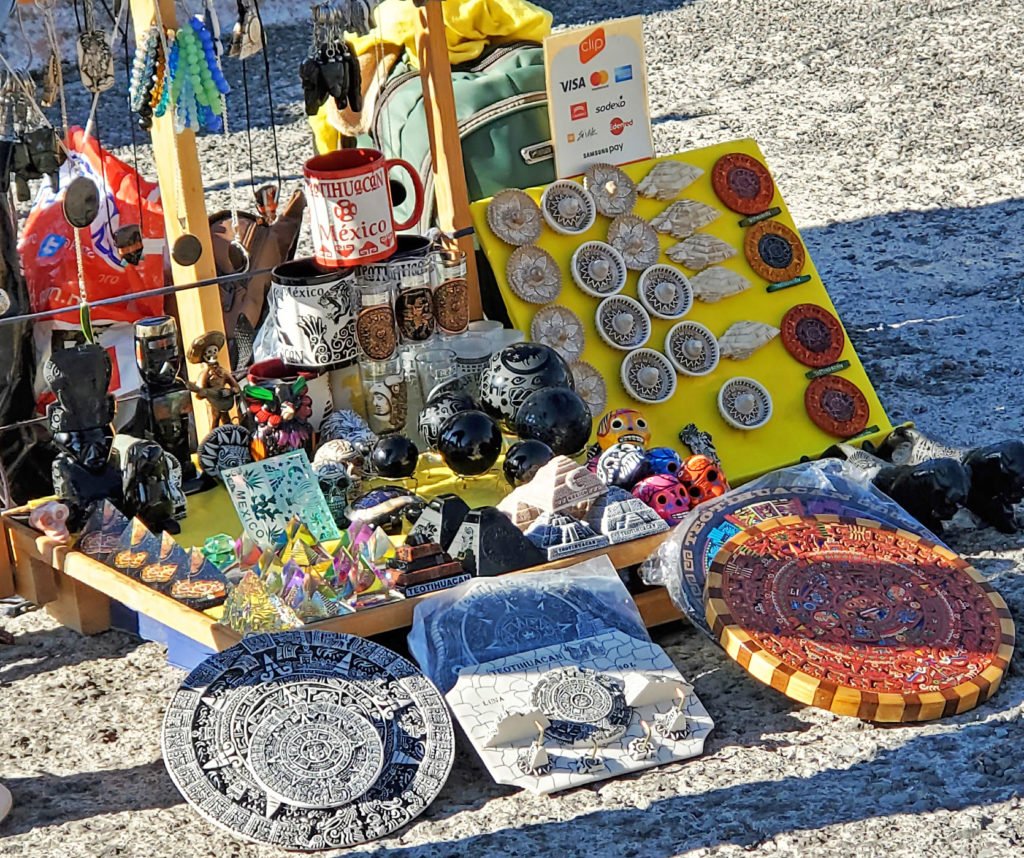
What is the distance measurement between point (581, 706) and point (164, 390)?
1226 mm

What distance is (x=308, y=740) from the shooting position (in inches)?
103

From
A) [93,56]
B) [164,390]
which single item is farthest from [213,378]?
[93,56]

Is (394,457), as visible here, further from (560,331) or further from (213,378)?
(560,331)

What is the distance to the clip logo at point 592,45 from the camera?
388cm

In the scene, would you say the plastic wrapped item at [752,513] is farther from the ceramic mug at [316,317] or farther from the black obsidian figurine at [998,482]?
the ceramic mug at [316,317]

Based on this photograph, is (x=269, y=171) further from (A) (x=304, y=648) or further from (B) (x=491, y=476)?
(A) (x=304, y=648)

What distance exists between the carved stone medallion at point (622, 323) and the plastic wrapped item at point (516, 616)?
2.87ft

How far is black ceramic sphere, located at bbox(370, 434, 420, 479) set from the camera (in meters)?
3.31

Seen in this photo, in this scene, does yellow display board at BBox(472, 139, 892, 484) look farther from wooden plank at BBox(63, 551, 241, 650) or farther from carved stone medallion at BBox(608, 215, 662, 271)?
wooden plank at BBox(63, 551, 241, 650)

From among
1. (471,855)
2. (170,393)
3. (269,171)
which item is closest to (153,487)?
(170,393)

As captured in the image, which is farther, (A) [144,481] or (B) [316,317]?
(B) [316,317]

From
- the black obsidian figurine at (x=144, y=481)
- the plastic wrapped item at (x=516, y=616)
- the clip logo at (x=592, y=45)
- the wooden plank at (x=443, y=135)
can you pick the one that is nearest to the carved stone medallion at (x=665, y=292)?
the wooden plank at (x=443, y=135)

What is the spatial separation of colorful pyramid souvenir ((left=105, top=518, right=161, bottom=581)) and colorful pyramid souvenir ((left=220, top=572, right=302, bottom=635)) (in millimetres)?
258

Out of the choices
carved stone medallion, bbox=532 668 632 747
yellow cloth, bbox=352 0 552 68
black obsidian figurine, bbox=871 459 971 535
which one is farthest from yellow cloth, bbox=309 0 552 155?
carved stone medallion, bbox=532 668 632 747
